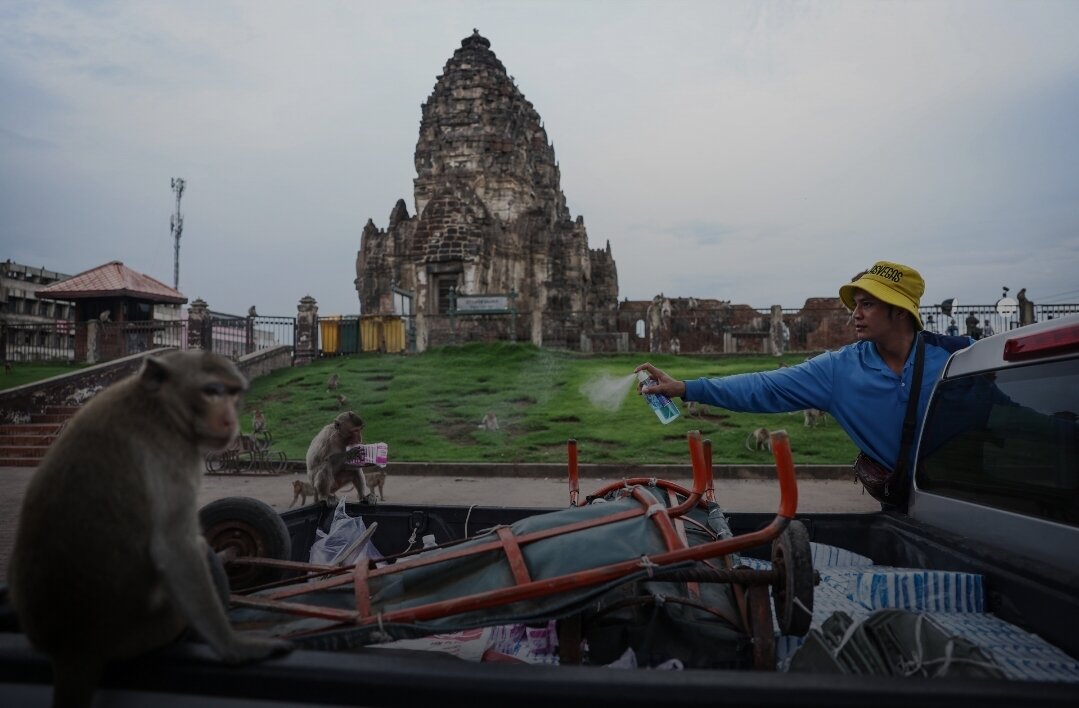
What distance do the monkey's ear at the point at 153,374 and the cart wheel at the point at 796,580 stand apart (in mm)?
1706

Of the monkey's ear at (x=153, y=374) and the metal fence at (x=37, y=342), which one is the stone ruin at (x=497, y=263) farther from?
the monkey's ear at (x=153, y=374)

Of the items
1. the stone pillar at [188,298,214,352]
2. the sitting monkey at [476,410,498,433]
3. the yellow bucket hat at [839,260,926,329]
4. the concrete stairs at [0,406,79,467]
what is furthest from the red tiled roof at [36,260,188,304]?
the yellow bucket hat at [839,260,926,329]

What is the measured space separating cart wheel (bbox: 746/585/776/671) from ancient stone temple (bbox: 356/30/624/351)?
20598 millimetres

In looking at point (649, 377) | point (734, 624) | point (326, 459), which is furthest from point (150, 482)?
point (326, 459)

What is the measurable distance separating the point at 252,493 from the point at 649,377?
8391 mm

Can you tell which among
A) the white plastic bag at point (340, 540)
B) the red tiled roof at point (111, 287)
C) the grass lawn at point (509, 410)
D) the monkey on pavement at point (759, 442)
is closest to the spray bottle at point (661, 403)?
the white plastic bag at point (340, 540)

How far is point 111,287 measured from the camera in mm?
25000

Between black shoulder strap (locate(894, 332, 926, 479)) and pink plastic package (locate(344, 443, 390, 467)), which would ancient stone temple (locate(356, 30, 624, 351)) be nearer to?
pink plastic package (locate(344, 443, 390, 467))

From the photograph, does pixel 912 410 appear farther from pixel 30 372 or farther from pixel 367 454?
pixel 30 372

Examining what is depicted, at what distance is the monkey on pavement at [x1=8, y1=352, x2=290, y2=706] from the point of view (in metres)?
1.37

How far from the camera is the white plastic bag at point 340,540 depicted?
325 cm

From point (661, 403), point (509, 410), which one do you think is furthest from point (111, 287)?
point (661, 403)

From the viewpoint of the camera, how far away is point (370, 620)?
185 centimetres

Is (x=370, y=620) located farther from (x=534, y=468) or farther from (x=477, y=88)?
(x=477, y=88)
